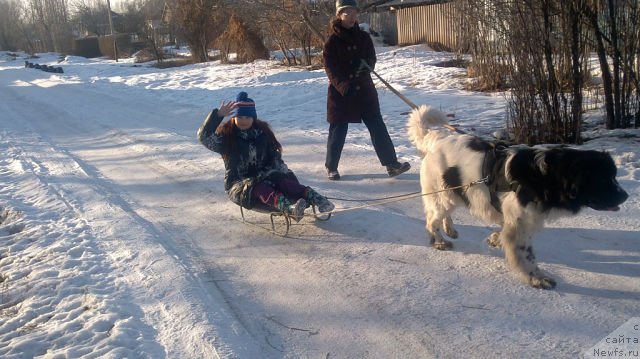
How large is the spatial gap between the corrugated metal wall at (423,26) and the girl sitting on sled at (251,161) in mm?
17009

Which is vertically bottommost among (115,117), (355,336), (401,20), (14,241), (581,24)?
(355,336)

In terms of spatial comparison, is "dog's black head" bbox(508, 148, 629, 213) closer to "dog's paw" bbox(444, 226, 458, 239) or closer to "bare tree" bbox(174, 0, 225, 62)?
"dog's paw" bbox(444, 226, 458, 239)

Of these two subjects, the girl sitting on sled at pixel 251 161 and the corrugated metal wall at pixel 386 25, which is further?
the corrugated metal wall at pixel 386 25

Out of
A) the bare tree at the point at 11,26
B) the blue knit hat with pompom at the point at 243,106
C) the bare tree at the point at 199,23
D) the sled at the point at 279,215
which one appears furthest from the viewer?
the bare tree at the point at 11,26

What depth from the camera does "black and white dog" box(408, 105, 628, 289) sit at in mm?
3379

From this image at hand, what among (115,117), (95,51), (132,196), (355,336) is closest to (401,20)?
(115,117)

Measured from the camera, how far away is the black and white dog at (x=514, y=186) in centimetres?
338

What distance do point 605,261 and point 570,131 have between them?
129 inches

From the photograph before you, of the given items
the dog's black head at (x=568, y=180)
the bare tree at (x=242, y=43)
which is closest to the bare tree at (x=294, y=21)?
the bare tree at (x=242, y=43)

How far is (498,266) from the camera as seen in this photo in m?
4.08

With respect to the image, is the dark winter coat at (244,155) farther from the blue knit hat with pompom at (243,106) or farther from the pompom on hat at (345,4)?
the pompom on hat at (345,4)

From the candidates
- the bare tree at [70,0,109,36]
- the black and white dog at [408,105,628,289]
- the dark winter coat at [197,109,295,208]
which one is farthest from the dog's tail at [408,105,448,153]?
the bare tree at [70,0,109,36]

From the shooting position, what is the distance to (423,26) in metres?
23.8

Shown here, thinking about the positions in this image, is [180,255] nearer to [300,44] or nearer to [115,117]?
[115,117]
